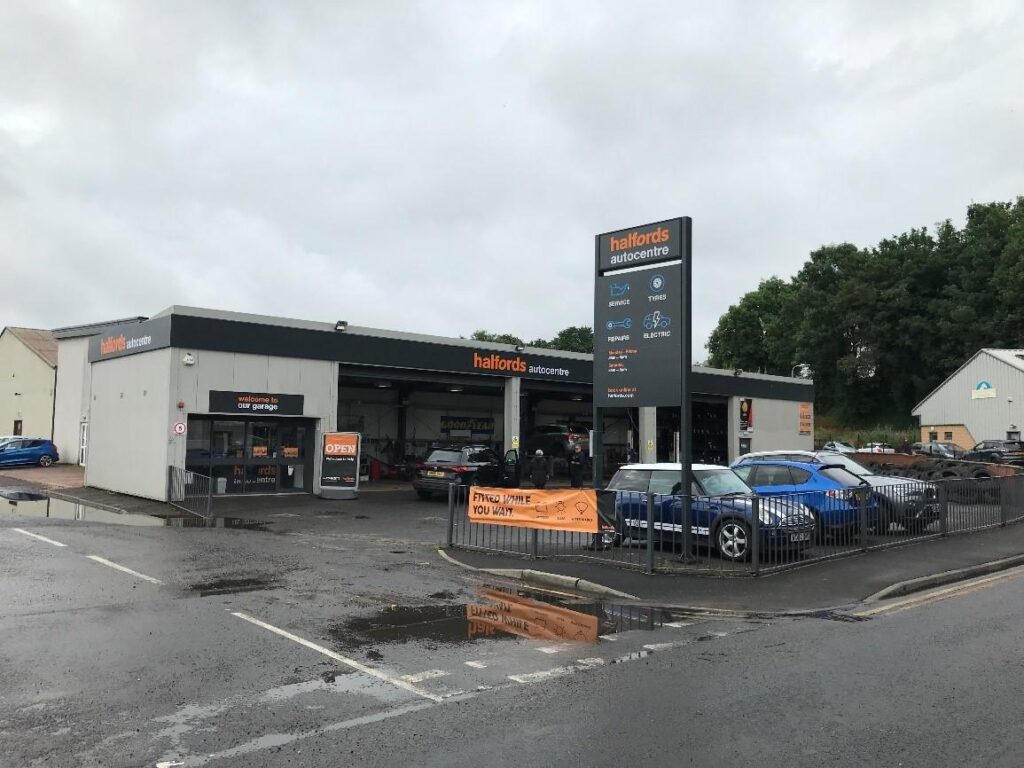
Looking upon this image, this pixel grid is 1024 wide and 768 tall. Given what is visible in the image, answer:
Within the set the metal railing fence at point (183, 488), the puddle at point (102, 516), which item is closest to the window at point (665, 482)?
the puddle at point (102, 516)

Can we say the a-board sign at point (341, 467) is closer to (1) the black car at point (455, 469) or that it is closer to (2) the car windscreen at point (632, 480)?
(1) the black car at point (455, 469)

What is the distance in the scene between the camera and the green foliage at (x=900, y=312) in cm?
6550

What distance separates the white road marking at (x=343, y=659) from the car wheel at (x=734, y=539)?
697 cm

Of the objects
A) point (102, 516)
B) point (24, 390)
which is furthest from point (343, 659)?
point (24, 390)

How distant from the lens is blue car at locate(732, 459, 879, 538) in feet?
42.6

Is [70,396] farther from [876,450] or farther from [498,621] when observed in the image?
[876,450]

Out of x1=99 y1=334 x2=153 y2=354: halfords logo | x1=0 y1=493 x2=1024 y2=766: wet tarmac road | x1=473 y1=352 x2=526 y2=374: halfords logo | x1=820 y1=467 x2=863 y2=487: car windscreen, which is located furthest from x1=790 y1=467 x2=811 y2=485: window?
x1=99 y1=334 x2=153 y2=354: halfords logo

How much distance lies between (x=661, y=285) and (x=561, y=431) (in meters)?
25.5

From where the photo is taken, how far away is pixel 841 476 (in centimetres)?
1571

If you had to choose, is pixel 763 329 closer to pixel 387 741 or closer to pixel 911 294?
pixel 911 294

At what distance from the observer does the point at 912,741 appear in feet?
16.6

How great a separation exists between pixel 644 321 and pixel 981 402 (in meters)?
52.2

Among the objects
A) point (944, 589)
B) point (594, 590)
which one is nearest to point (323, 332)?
point (594, 590)

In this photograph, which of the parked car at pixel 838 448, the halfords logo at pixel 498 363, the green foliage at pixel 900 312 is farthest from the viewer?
the green foliage at pixel 900 312
